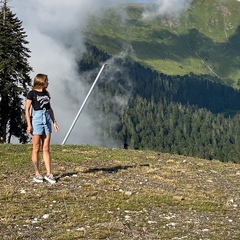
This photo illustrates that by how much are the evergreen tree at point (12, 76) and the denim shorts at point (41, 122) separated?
29.2 meters

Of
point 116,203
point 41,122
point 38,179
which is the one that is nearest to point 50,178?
point 38,179


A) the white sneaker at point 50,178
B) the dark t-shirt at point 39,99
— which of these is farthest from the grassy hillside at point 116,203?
the dark t-shirt at point 39,99

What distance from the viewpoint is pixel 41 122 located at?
43.3 feet

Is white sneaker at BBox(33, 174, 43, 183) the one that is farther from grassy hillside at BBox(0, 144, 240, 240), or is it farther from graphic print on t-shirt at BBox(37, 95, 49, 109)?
graphic print on t-shirt at BBox(37, 95, 49, 109)

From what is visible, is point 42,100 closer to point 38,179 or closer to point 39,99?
point 39,99

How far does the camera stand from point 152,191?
13484 mm

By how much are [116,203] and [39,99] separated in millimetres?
4241

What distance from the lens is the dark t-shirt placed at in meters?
13.1

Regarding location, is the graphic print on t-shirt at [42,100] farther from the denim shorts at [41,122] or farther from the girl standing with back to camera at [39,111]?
the denim shorts at [41,122]

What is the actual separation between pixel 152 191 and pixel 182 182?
2.89m

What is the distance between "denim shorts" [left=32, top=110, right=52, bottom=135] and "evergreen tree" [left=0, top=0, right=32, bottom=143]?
29.2m

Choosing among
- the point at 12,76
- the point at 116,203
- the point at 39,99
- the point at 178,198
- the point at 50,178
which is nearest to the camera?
the point at 116,203

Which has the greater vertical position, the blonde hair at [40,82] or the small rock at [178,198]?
the blonde hair at [40,82]

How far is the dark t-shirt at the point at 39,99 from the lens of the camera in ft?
43.0
